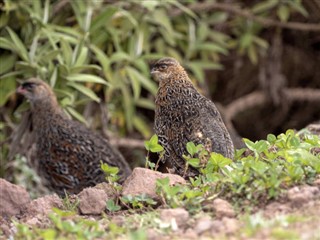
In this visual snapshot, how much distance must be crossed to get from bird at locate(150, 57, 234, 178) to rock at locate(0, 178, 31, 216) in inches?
50.7

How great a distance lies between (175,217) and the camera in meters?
4.67

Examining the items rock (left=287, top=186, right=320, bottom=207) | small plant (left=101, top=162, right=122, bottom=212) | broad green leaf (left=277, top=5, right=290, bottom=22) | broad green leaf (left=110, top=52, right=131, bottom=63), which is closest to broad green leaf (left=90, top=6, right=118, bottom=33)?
broad green leaf (left=110, top=52, right=131, bottom=63)

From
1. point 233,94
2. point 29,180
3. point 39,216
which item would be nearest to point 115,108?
point 29,180

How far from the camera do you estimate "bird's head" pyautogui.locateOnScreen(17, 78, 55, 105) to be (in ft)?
29.7

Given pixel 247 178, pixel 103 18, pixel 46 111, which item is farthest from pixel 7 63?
pixel 247 178

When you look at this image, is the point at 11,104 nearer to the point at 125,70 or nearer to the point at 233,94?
the point at 125,70

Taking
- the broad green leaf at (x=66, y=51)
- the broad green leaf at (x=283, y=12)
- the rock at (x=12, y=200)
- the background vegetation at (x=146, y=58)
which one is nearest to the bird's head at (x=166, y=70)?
the background vegetation at (x=146, y=58)

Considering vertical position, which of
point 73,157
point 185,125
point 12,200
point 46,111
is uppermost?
point 185,125

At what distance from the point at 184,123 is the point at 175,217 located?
2.44 m

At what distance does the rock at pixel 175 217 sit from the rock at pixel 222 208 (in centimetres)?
19

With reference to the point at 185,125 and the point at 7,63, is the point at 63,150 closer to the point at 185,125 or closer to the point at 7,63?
the point at 7,63

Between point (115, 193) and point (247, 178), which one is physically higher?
point (247, 178)

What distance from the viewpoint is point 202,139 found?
677 cm

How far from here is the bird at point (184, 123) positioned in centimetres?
672
